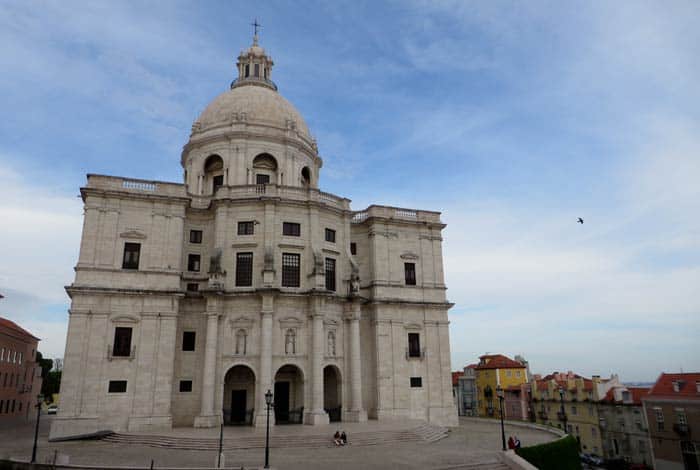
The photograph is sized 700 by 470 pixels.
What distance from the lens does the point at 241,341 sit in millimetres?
34688

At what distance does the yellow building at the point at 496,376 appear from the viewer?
69.9 metres

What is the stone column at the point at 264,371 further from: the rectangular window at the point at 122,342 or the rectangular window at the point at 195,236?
the rectangular window at the point at 122,342

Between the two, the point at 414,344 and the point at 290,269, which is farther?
the point at 414,344

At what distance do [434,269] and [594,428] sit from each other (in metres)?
35.5

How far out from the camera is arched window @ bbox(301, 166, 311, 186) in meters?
46.6

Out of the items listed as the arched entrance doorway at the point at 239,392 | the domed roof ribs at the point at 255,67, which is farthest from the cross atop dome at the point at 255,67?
the arched entrance doorway at the point at 239,392

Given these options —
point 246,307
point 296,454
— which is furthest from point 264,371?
point 296,454

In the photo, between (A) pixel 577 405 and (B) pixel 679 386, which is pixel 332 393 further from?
(A) pixel 577 405

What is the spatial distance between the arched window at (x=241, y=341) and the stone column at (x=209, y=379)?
1.53 metres

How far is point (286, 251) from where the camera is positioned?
36719 mm

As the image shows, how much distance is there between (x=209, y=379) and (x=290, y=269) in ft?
31.0

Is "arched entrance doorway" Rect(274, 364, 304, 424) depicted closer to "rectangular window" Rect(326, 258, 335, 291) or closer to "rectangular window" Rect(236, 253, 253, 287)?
"rectangular window" Rect(326, 258, 335, 291)

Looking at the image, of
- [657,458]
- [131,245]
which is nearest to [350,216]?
[131,245]

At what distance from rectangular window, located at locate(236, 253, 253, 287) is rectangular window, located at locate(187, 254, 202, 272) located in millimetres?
3584
